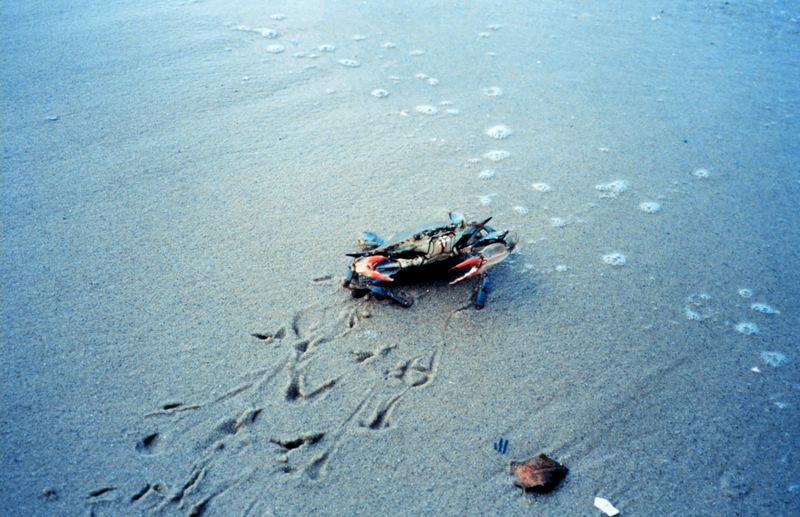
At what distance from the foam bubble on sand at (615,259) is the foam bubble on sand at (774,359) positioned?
3.25ft

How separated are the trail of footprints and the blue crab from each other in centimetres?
32

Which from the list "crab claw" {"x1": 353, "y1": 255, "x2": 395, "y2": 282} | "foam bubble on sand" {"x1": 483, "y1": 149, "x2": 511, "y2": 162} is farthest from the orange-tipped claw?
"foam bubble on sand" {"x1": 483, "y1": 149, "x2": 511, "y2": 162}

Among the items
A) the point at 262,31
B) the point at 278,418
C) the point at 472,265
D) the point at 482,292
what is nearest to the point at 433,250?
the point at 472,265

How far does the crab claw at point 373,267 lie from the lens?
10.6 feet

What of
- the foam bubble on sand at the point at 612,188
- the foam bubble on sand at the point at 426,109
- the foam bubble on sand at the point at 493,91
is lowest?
the foam bubble on sand at the point at 612,188

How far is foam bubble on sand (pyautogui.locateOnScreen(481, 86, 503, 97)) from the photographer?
5.50 metres

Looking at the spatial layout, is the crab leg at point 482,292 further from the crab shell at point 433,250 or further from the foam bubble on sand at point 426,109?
the foam bubble on sand at point 426,109

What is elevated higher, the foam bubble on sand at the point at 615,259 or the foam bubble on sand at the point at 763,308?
the foam bubble on sand at the point at 615,259

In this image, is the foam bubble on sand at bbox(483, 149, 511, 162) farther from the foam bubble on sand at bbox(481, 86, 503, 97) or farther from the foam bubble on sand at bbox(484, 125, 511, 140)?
the foam bubble on sand at bbox(481, 86, 503, 97)

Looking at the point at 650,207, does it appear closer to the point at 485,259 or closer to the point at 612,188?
the point at 612,188

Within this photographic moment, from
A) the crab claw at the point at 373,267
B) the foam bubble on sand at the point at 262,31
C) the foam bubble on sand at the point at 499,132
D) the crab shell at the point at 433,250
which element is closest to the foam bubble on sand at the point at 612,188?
the foam bubble on sand at the point at 499,132

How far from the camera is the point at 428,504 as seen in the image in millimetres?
2410

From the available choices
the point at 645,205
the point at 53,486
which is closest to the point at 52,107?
the point at 53,486

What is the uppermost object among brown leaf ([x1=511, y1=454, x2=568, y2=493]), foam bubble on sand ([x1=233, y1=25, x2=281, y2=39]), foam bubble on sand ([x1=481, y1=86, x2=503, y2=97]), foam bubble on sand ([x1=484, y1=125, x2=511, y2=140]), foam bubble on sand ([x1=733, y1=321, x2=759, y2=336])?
foam bubble on sand ([x1=233, y1=25, x2=281, y2=39])
